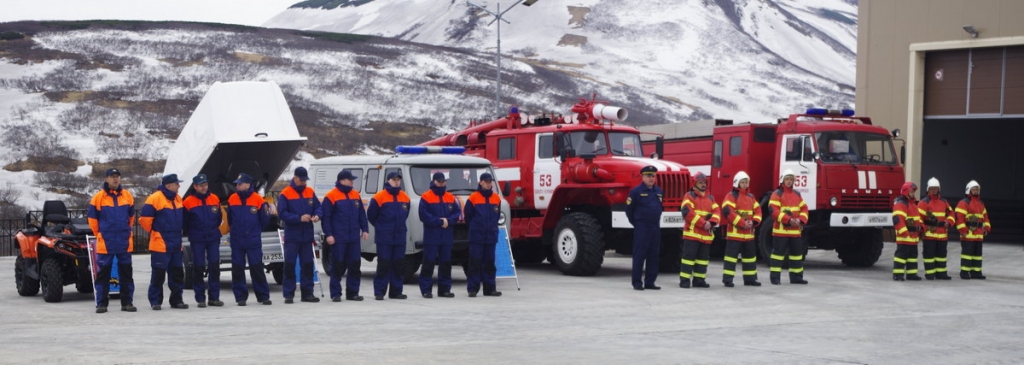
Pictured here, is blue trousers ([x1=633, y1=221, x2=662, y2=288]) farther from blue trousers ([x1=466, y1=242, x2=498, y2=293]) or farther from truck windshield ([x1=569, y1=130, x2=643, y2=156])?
truck windshield ([x1=569, y1=130, x2=643, y2=156])

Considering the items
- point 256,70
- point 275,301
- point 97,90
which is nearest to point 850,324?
point 275,301

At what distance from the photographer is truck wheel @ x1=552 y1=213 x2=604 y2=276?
18.3 metres

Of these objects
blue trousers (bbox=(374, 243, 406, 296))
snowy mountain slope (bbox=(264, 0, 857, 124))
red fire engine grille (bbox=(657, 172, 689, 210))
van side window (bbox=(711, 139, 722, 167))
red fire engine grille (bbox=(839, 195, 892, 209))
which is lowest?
blue trousers (bbox=(374, 243, 406, 296))

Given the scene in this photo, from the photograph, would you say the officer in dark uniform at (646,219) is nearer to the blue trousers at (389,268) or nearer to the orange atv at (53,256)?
the blue trousers at (389,268)

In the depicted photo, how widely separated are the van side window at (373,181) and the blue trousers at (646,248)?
13.0 ft

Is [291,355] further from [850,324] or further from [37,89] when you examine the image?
[37,89]

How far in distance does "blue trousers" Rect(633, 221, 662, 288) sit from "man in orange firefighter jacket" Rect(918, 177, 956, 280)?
449cm

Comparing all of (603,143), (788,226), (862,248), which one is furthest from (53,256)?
(862,248)

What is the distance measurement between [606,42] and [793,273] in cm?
9054

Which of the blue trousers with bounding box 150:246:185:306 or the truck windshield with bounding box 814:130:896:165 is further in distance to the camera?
the truck windshield with bounding box 814:130:896:165

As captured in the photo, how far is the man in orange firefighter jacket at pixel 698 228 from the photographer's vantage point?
642 inches

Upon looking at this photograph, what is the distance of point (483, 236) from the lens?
1550 centimetres

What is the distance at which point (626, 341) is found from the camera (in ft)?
34.8

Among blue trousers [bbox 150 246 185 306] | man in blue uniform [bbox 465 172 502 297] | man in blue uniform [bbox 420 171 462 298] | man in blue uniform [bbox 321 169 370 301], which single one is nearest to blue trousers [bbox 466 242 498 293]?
man in blue uniform [bbox 465 172 502 297]
